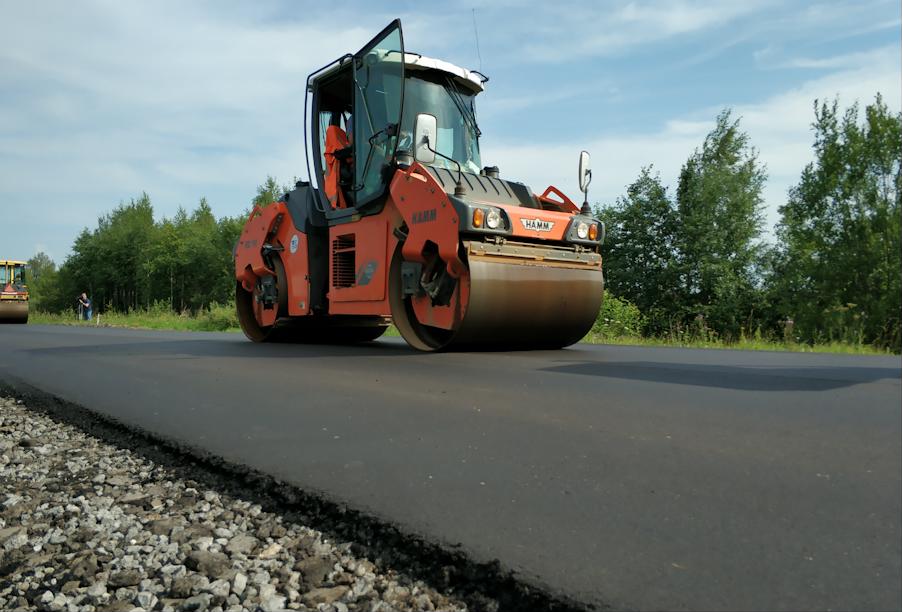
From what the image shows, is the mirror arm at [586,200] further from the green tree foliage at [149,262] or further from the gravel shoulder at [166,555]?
the green tree foliage at [149,262]

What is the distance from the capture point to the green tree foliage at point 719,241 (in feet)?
93.9

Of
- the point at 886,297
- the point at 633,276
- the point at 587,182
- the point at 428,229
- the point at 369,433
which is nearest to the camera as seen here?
the point at 369,433

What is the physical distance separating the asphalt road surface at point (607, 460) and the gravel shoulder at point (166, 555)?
0.23m

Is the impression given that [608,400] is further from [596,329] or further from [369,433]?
[596,329]

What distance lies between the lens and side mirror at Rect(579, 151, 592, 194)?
696 cm

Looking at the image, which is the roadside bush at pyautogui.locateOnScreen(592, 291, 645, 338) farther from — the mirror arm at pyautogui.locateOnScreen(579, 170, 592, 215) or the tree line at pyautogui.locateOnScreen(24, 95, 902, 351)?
the tree line at pyautogui.locateOnScreen(24, 95, 902, 351)

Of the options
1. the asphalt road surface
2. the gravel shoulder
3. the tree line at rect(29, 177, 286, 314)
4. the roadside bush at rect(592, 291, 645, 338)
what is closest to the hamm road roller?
the asphalt road surface

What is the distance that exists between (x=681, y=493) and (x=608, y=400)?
1.51m

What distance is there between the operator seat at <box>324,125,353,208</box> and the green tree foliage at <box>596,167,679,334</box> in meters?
24.4

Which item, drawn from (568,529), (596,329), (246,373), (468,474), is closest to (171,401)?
(246,373)

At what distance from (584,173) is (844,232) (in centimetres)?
2942

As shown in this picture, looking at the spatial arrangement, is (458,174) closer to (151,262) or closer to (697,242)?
(697,242)

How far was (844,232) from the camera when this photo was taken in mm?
31281

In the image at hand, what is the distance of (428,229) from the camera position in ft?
20.7
